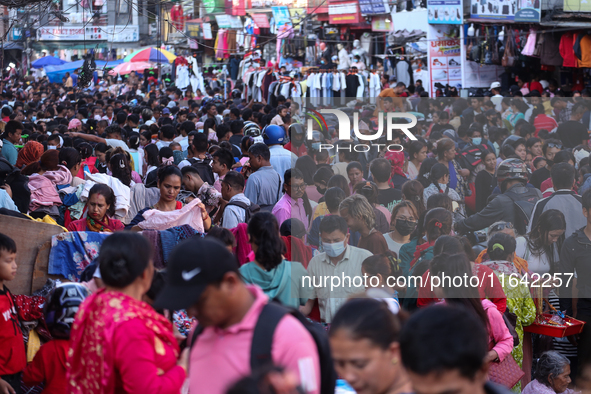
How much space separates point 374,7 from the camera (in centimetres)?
2278

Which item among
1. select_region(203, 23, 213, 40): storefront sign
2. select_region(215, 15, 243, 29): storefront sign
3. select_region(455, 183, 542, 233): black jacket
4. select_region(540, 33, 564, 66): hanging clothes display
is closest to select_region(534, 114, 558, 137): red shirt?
select_region(540, 33, 564, 66): hanging clothes display

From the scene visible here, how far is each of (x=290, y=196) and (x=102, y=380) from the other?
3.33 m

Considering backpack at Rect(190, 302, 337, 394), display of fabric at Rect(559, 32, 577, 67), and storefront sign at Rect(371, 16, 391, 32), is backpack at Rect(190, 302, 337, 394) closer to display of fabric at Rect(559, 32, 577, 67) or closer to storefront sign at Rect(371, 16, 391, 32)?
display of fabric at Rect(559, 32, 577, 67)

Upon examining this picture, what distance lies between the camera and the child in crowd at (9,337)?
313cm

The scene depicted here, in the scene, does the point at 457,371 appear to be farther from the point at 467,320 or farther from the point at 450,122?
the point at 450,122

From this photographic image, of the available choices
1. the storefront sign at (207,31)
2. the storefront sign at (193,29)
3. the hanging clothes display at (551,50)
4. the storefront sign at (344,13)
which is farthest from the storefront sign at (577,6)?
the storefront sign at (193,29)

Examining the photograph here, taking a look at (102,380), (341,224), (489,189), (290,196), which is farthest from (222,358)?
(489,189)

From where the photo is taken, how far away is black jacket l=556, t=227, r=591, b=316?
15.8 feet

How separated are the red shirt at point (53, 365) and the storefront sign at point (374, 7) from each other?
2131cm

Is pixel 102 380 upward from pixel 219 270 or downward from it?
downward

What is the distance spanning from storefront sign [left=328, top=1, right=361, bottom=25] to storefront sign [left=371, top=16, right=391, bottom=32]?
0.63 meters

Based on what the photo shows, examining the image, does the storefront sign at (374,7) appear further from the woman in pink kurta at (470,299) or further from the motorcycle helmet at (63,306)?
the motorcycle helmet at (63,306)

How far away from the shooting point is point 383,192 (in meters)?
5.98

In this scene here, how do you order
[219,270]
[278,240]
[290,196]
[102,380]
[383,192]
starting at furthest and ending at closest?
[383,192] < [290,196] < [278,240] < [102,380] < [219,270]
